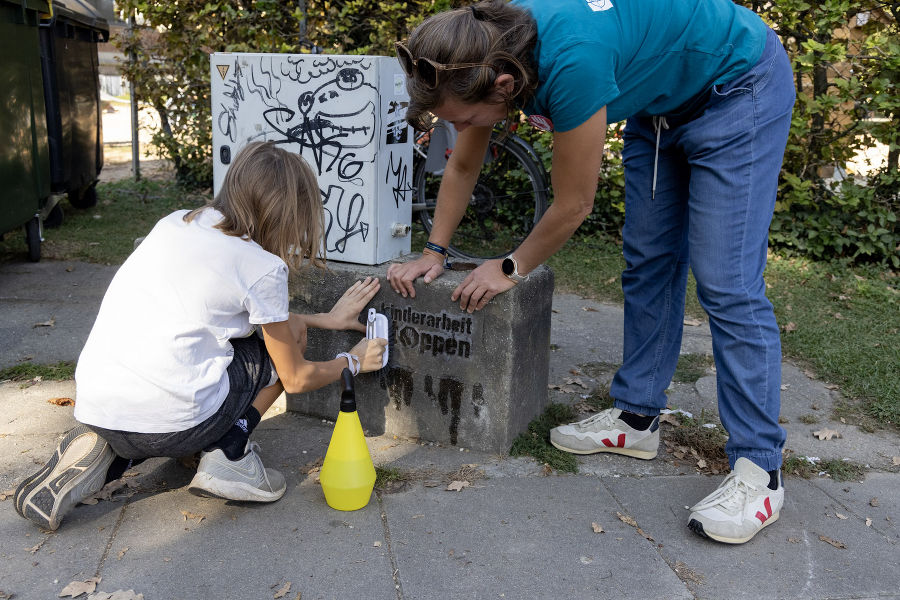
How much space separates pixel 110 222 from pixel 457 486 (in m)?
5.16

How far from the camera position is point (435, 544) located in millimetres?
2449

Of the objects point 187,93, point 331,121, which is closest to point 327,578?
point 331,121

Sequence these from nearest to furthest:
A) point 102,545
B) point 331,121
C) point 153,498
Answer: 1. point 102,545
2. point 153,498
3. point 331,121

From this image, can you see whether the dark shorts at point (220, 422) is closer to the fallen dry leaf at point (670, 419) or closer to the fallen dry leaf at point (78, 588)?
the fallen dry leaf at point (78, 588)

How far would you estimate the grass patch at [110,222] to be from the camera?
5.79 m

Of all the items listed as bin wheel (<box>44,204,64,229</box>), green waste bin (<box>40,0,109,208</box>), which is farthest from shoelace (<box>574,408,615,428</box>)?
bin wheel (<box>44,204,64,229</box>)

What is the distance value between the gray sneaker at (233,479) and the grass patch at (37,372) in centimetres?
139

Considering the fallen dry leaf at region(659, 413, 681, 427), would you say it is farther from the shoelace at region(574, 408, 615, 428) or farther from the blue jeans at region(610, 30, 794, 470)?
the blue jeans at region(610, 30, 794, 470)

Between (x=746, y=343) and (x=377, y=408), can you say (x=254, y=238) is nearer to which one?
(x=377, y=408)

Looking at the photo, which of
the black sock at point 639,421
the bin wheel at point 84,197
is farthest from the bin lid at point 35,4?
the black sock at point 639,421

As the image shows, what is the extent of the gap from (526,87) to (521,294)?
0.86m

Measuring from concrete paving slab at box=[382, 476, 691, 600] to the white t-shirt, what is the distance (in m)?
0.80

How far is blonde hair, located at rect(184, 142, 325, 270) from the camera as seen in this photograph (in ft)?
7.85

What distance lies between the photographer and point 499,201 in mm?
6332
